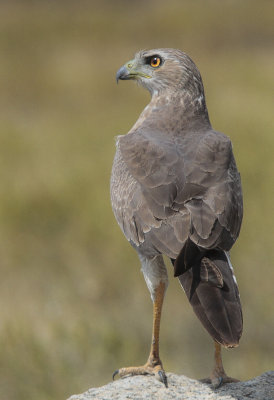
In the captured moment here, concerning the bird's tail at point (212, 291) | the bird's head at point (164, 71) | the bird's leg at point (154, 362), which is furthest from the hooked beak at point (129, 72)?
the bird's tail at point (212, 291)

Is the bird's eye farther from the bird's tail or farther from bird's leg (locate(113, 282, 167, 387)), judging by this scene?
the bird's tail

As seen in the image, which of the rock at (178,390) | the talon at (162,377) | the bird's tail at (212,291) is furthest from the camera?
the talon at (162,377)

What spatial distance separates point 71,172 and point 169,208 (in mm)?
9457

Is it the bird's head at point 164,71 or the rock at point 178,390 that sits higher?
the bird's head at point 164,71

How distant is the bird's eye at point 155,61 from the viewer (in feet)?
23.2

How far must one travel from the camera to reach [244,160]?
48.6ft

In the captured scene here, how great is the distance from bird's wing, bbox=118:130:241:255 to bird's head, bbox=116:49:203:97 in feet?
2.71

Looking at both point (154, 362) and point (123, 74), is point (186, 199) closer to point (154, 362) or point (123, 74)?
point (154, 362)

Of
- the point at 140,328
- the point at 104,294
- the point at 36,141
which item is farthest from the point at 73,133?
the point at 140,328

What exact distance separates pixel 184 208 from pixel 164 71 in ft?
6.24

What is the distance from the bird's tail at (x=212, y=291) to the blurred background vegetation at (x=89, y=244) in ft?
10.2

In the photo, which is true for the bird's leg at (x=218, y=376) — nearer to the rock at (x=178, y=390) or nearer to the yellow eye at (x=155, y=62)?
the rock at (x=178, y=390)

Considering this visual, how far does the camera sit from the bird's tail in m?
4.97

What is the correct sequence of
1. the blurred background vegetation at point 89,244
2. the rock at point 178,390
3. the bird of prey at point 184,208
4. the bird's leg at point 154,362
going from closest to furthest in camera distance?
1. the bird of prey at point 184,208
2. the rock at point 178,390
3. the bird's leg at point 154,362
4. the blurred background vegetation at point 89,244
